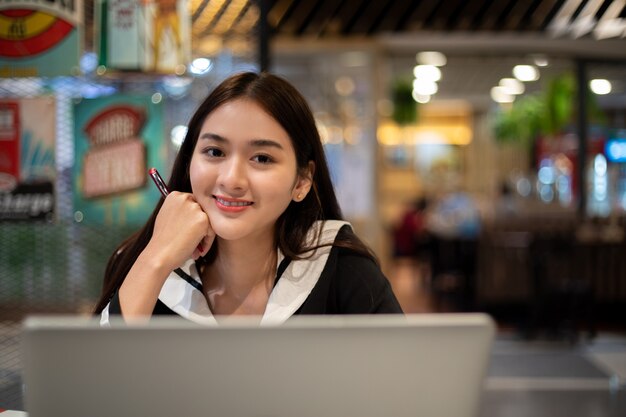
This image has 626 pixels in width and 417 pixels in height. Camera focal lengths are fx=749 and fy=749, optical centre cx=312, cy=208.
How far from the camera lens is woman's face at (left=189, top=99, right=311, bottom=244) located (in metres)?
1.35

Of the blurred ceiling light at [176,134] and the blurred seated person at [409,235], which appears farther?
the blurred seated person at [409,235]

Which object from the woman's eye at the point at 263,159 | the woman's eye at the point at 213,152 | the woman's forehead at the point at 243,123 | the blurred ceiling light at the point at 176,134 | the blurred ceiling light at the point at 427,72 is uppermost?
the blurred ceiling light at the point at 427,72

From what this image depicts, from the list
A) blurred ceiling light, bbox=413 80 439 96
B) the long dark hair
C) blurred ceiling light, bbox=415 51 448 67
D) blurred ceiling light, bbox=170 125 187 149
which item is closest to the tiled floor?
blurred ceiling light, bbox=170 125 187 149

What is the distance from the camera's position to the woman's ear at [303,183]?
60.0 inches

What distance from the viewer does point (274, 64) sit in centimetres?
863

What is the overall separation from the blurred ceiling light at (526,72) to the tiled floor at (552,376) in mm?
4372

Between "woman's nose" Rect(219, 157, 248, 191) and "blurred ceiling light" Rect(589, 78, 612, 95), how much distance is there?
7562 mm

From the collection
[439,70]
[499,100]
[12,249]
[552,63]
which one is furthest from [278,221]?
[499,100]

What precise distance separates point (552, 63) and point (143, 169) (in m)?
8.04

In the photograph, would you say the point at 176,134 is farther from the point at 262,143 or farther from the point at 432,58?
the point at 432,58

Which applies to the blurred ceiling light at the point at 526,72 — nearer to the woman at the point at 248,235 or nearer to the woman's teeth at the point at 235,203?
the woman at the point at 248,235

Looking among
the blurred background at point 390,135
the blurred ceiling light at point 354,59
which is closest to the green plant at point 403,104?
the blurred background at point 390,135

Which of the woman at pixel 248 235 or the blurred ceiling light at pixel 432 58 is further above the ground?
the blurred ceiling light at pixel 432 58

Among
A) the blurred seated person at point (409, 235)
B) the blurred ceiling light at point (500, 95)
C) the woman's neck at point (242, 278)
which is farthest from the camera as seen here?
the blurred ceiling light at point (500, 95)
